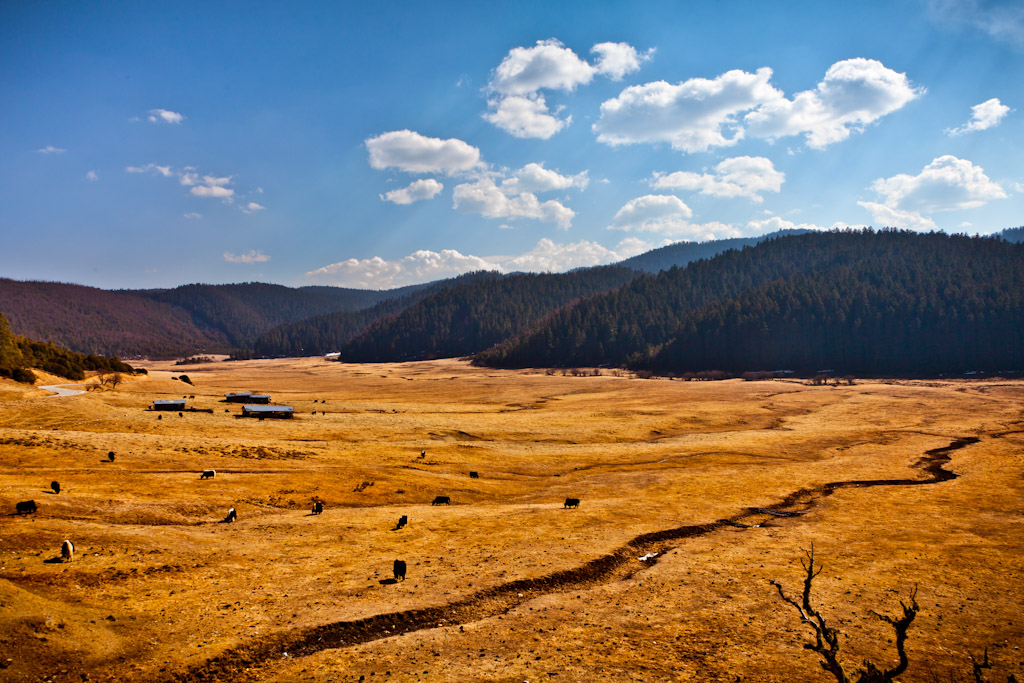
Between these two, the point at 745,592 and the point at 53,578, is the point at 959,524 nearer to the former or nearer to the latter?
the point at 745,592

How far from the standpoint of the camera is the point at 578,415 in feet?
304

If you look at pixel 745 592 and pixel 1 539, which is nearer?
pixel 1 539

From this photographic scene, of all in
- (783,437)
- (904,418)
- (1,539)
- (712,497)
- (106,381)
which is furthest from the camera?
(106,381)

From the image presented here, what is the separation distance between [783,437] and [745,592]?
53.2m

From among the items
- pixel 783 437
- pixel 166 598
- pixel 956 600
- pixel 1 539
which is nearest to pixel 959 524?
pixel 956 600

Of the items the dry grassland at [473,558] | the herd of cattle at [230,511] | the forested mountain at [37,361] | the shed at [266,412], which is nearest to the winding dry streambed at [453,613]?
the dry grassland at [473,558]

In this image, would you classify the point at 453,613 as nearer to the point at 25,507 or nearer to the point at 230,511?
the point at 230,511

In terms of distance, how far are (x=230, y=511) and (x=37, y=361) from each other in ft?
359

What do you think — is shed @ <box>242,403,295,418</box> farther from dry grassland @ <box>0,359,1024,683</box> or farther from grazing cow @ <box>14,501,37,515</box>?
grazing cow @ <box>14,501,37,515</box>

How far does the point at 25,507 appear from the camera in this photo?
26875mm

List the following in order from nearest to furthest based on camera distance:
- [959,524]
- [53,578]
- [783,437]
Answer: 1. [53,578]
2. [959,524]
3. [783,437]

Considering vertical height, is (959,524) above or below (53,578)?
below

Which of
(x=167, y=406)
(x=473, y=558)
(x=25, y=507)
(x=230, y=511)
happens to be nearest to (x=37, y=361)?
(x=167, y=406)

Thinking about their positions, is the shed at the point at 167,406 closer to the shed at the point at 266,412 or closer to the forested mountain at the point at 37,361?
the shed at the point at 266,412
